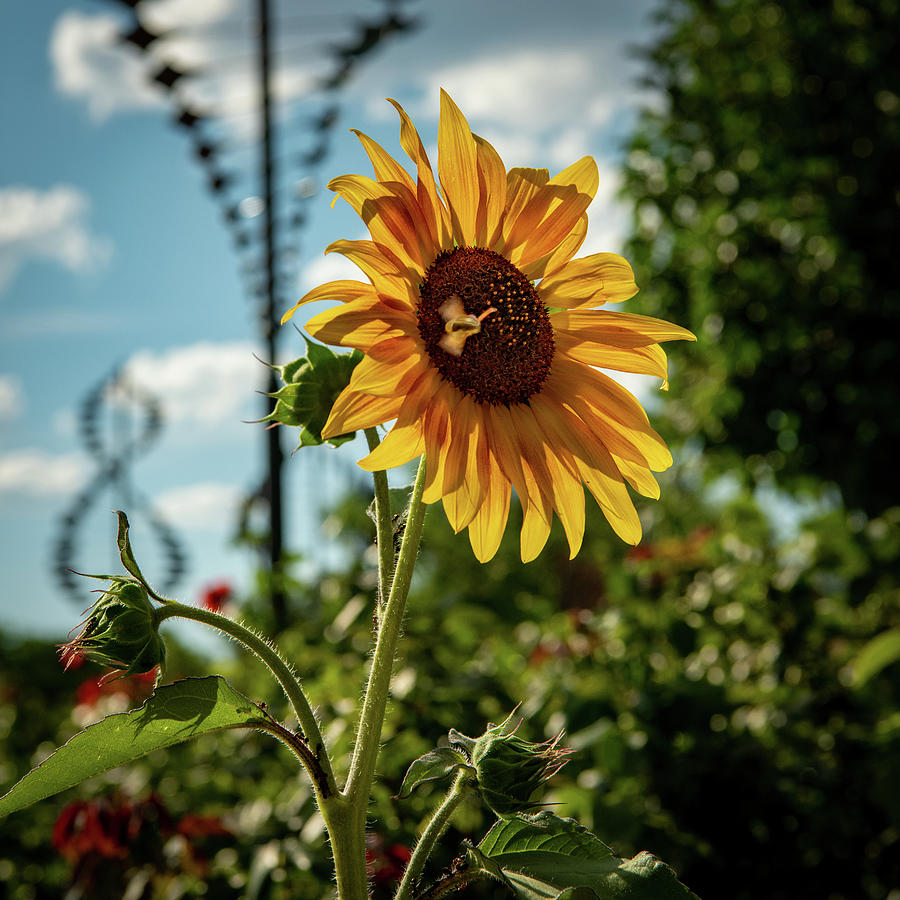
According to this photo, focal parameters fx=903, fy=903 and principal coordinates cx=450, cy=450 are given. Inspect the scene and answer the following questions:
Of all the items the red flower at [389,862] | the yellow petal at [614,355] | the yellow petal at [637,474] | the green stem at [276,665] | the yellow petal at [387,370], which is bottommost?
the red flower at [389,862]

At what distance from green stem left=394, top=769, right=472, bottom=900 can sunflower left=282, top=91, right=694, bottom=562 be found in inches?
8.5

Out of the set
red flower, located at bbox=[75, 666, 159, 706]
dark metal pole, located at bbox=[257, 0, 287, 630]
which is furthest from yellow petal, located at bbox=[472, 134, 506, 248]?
dark metal pole, located at bbox=[257, 0, 287, 630]

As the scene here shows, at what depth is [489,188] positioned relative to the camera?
0.91m

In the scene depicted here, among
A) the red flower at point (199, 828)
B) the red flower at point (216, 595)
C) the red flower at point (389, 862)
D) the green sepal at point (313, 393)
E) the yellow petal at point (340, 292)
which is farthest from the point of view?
the red flower at point (216, 595)

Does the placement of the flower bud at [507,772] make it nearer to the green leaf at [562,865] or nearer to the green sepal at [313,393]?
the green leaf at [562,865]

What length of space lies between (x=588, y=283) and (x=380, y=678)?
0.45 metres

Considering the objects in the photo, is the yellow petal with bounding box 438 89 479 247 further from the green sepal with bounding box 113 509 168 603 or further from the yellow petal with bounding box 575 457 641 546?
the green sepal with bounding box 113 509 168 603

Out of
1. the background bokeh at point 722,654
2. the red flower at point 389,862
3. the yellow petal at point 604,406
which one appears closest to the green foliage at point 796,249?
the background bokeh at point 722,654

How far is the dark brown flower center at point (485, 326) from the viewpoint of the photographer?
875 mm

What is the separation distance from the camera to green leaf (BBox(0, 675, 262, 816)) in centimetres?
79

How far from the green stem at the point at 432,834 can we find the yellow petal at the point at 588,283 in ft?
1.57

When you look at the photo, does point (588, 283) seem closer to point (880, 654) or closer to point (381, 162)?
point (381, 162)

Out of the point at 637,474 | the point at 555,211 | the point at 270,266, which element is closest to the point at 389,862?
the point at 637,474

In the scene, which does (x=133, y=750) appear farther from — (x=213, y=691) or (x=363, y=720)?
(x=363, y=720)
